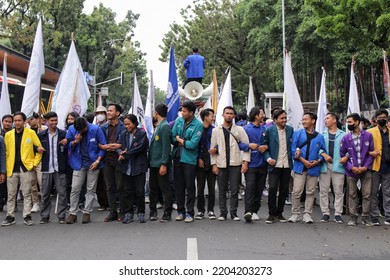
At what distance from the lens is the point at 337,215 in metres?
9.47

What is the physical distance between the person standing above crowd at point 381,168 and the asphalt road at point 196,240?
42 centimetres

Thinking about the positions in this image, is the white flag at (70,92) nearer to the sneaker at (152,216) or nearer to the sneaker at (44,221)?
the sneaker at (44,221)

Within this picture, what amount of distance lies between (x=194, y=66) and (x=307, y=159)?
6.76m

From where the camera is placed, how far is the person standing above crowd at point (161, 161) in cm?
934

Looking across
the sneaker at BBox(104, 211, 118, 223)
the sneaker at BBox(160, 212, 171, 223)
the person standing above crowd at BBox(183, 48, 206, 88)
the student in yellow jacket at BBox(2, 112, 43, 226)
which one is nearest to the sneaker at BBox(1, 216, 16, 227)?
the student in yellow jacket at BBox(2, 112, 43, 226)

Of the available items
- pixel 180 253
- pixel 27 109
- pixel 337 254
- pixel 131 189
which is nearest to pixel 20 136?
pixel 27 109

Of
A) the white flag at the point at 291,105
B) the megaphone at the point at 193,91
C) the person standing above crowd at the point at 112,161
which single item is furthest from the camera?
the megaphone at the point at 193,91

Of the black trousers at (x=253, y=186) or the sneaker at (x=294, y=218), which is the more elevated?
the black trousers at (x=253, y=186)

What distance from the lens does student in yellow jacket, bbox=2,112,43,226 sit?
9.32 metres

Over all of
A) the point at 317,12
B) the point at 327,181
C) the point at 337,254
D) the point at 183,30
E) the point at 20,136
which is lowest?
the point at 337,254

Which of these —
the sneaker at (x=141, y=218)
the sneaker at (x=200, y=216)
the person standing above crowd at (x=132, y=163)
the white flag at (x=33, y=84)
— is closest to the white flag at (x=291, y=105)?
the sneaker at (x=200, y=216)

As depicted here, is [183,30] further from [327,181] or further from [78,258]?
[78,258]

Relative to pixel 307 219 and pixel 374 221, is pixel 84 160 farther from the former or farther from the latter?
pixel 374 221

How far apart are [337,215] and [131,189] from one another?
3544 mm
